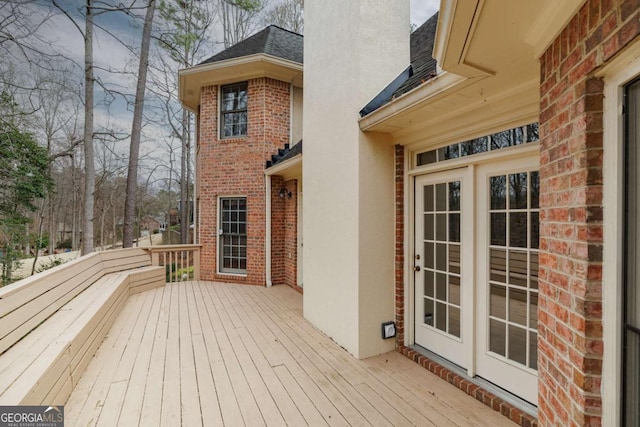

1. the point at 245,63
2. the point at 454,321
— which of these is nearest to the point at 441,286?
the point at 454,321

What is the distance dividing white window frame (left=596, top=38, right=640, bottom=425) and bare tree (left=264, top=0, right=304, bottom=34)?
1335cm

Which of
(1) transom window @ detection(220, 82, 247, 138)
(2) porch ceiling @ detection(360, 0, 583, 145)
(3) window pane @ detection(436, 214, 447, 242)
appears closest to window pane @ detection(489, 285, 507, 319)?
(3) window pane @ detection(436, 214, 447, 242)

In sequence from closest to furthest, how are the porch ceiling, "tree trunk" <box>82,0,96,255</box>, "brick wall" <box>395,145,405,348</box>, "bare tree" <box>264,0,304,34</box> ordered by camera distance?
the porch ceiling → "brick wall" <box>395,145,405,348</box> → "tree trunk" <box>82,0,96,255</box> → "bare tree" <box>264,0,304,34</box>

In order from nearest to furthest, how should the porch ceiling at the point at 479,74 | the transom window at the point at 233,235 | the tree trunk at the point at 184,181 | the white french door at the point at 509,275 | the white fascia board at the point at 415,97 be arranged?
the porch ceiling at the point at 479,74, the white fascia board at the point at 415,97, the white french door at the point at 509,275, the transom window at the point at 233,235, the tree trunk at the point at 184,181

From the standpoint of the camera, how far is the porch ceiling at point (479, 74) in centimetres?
139

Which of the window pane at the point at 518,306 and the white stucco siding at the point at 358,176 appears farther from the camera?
the white stucco siding at the point at 358,176

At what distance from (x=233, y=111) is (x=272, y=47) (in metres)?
1.74

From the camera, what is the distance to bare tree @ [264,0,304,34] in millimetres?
12461

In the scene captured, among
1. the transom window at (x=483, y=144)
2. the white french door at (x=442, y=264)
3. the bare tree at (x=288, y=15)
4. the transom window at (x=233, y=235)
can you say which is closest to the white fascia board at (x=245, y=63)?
the transom window at (x=233, y=235)

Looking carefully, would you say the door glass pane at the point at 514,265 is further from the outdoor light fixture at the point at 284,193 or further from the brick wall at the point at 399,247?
the outdoor light fixture at the point at 284,193

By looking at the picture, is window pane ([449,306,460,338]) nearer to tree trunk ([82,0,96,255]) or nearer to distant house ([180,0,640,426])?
distant house ([180,0,640,426])

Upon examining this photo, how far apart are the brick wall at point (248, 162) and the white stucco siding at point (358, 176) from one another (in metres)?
3.32

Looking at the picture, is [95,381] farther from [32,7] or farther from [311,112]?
[32,7]

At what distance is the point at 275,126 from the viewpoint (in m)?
7.26
